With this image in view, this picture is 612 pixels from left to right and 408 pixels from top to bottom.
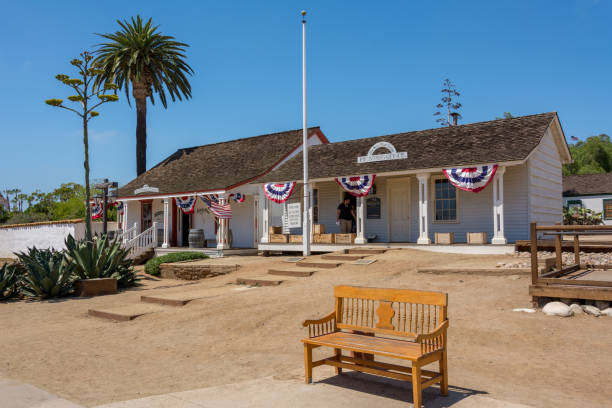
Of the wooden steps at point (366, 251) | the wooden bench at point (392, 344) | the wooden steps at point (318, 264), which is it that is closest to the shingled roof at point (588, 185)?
the wooden steps at point (366, 251)

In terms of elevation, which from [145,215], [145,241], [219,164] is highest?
[219,164]

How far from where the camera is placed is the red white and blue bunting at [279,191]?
2086cm

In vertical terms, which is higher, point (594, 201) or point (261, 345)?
point (594, 201)

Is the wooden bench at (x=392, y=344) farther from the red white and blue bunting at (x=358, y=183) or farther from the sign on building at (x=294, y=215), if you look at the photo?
the sign on building at (x=294, y=215)

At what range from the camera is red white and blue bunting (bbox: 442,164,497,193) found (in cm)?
1614

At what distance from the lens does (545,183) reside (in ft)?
62.3

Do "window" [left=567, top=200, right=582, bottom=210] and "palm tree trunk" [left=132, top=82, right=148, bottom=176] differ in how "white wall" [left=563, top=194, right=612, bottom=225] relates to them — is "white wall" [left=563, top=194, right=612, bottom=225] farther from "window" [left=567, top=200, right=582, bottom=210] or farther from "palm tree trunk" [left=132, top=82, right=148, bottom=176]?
"palm tree trunk" [left=132, top=82, right=148, bottom=176]

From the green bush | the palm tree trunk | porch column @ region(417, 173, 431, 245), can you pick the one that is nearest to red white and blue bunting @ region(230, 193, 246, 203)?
the green bush

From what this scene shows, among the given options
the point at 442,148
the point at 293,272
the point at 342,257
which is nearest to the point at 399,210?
the point at 442,148

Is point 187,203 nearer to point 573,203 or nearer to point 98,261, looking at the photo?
point 98,261

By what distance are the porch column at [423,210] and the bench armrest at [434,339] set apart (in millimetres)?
12759

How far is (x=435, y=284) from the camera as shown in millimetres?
11188

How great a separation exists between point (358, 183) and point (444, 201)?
10.4ft

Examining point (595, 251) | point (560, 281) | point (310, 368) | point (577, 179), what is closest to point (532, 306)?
point (560, 281)
